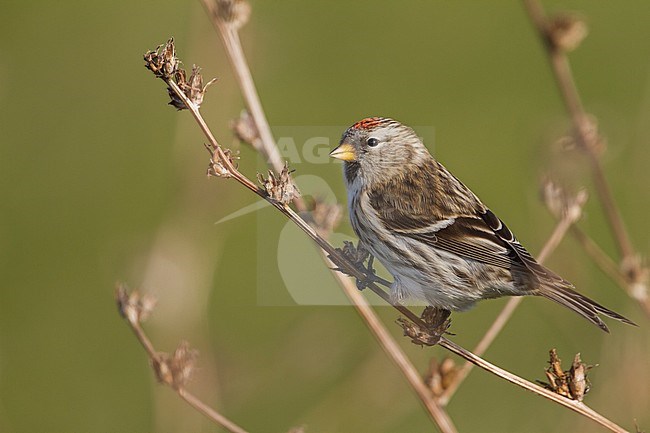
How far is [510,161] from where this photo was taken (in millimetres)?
9516

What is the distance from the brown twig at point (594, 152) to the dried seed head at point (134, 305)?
1.43m

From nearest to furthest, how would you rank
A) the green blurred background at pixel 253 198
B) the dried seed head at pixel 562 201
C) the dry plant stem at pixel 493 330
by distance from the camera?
the dry plant stem at pixel 493 330, the dried seed head at pixel 562 201, the green blurred background at pixel 253 198

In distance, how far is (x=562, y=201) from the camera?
10.3 ft

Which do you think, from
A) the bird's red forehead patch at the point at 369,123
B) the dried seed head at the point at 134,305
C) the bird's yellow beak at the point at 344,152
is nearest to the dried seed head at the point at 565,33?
the bird's red forehead patch at the point at 369,123

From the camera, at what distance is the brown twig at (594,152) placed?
295 centimetres

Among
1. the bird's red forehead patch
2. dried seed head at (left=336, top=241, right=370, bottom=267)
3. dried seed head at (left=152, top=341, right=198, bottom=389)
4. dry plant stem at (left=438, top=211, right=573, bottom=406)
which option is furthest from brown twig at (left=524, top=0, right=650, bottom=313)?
dried seed head at (left=152, top=341, right=198, bottom=389)

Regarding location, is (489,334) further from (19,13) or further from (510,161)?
(19,13)

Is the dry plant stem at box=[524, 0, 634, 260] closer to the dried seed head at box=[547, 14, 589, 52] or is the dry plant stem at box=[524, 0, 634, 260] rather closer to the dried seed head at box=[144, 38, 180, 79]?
the dried seed head at box=[547, 14, 589, 52]

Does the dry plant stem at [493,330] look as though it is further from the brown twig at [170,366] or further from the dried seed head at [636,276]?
the brown twig at [170,366]

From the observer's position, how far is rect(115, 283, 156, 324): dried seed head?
2.81 meters

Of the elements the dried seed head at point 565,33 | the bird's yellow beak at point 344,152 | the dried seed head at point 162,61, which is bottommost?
the bird's yellow beak at point 344,152

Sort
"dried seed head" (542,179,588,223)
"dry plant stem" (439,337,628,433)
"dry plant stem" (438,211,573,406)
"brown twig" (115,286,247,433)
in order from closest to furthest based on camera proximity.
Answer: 1. "dry plant stem" (439,337,628,433)
2. "brown twig" (115,286,247,433)
3. "dry plant stem" (438,211,573,406)
4. "dried seed head" (542,179,588,223)

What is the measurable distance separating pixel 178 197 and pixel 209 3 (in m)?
1.58

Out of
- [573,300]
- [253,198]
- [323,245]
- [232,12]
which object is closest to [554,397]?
[573,300]
